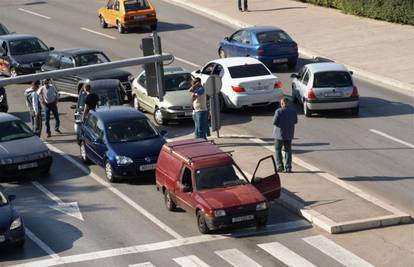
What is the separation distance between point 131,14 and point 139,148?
2210 cm

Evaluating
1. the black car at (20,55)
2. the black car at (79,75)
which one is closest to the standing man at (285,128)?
the black car at (79,75)

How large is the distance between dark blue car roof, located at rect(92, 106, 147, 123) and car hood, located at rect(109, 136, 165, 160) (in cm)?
98

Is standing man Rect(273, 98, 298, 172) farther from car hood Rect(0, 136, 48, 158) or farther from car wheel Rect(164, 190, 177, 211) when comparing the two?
car hood Rect(0, 136, 48, 158)

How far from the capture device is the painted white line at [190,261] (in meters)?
19.6

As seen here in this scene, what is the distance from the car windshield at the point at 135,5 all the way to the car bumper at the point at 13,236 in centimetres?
2735

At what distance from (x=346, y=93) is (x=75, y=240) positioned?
40.2 ft

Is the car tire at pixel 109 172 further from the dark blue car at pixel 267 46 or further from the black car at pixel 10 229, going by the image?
the dark blue car at pixel 267 46

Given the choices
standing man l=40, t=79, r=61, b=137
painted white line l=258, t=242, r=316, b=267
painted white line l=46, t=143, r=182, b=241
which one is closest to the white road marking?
painted white line l=46, t=143, r=182, b=241

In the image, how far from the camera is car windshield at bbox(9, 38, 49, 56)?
3894 centimetres

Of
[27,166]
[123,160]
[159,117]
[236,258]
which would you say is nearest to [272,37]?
[159,117]

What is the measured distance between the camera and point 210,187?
21.8 meters

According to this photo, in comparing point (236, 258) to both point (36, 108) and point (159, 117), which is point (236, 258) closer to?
point (159, 117)

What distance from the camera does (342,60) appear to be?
131 ft

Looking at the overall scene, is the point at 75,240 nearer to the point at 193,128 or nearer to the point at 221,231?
the point at 221,231
